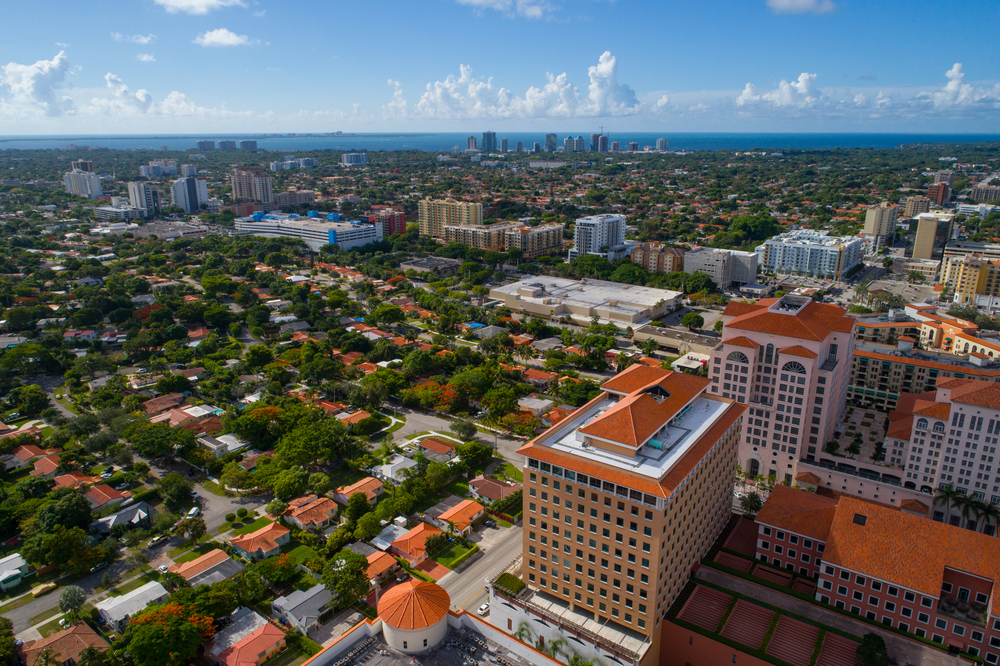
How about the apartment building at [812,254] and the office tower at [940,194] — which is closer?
the apartment building at [812,254]

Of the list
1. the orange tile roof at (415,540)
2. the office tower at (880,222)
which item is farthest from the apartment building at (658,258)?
the orange tile roof at (415,540)

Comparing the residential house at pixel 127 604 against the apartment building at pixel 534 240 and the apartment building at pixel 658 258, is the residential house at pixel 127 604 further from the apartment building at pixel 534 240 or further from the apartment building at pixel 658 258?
the apartment building at pixel 534 240

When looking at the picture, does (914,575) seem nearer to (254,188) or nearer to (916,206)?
(916,206)

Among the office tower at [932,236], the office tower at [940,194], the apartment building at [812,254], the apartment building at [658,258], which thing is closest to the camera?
the apartment building at [812,254]

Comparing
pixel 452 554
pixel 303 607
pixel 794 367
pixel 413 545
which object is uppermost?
pixel 794 367

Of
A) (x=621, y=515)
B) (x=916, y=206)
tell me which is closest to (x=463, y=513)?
(x=621, y=515)

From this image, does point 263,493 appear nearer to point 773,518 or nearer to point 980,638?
point 773,518

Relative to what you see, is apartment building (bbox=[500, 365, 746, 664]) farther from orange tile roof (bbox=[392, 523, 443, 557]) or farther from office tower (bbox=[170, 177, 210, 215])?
office tower (bbox=[170, 177, 210, 215])
